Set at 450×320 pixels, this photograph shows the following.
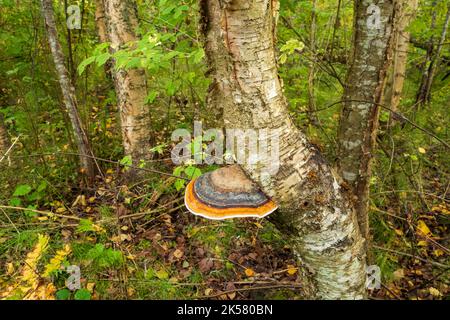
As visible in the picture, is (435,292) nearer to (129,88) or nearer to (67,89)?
(129,88)

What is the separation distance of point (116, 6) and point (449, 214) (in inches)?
212

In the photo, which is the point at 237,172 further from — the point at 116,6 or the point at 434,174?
the point at 434,174

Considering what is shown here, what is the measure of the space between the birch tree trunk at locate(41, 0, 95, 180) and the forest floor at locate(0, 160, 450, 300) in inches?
24.4

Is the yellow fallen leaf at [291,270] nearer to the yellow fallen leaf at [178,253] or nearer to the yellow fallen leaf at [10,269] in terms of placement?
the yellow fallen leaf at [178,253]

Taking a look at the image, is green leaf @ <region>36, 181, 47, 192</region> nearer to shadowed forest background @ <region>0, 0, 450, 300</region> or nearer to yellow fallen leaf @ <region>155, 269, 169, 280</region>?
shadowed forest background @ <region>0, 0, 450, 300</region>

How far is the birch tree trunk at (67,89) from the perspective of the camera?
4.20 m

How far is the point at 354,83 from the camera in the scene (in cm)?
239

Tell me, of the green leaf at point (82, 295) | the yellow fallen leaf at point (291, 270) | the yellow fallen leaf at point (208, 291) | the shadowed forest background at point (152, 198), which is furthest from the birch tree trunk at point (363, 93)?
the green leaf at point (82, 295)

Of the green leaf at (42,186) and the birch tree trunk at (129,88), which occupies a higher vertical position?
the birch tree trunk at (129,88)

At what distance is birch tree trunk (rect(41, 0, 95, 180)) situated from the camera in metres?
4.20

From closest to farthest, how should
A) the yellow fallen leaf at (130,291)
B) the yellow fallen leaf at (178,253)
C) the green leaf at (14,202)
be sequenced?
the yellow fallen leaf at (130,291), the yellow fallen leaf at (178,253), the green leaf at (14,202)

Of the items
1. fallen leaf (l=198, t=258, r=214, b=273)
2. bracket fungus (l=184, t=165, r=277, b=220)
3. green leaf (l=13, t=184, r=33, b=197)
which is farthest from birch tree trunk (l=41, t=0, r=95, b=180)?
bracket fungus (l=184, t=165, r=277, b=220)

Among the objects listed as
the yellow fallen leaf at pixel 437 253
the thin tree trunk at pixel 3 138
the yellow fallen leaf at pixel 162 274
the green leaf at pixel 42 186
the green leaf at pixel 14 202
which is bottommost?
the yellow fallen leaf at pixel 437 253

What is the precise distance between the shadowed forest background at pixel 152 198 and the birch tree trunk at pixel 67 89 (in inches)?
1.9
